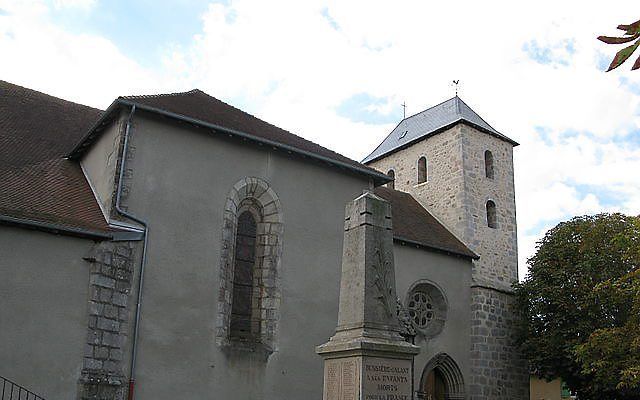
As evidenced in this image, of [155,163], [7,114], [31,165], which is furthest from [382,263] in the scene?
[7,114]

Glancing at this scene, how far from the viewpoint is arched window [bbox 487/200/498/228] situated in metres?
21.2

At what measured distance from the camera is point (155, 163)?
1286cm

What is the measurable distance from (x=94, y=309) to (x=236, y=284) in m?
3.10

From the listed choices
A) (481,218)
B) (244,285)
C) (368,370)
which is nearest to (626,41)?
(368,370)

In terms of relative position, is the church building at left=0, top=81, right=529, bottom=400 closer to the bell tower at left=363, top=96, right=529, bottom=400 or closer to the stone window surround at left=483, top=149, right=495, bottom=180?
the bell tower at left=363, top=96, right=529, bottom=400

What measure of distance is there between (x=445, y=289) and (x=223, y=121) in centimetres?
781

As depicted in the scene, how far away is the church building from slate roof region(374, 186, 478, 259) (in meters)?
0.16

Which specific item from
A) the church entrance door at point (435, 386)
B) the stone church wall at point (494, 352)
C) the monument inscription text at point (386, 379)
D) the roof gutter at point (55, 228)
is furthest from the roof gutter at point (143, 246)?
the stone church wall at point (494, 352)

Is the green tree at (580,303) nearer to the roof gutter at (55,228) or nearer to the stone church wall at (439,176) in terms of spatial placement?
the stone church wall at (439,176)

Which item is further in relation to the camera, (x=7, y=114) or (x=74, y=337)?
(x=7, y=114)

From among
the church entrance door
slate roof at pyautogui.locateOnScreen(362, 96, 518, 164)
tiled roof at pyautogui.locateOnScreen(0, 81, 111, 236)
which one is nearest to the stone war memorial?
tiled roof at pyautogui.locateOnScreen(0, 81, 111, 236)

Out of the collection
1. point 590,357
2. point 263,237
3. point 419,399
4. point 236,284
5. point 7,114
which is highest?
point 7,114

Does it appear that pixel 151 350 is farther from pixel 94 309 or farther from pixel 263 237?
pixel 263 237

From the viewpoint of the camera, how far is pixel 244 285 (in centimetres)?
1367
